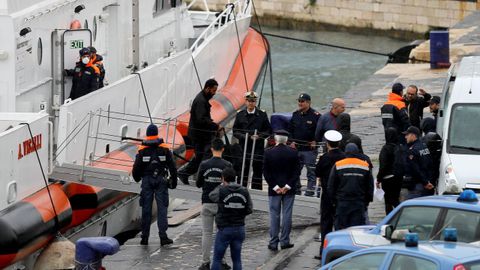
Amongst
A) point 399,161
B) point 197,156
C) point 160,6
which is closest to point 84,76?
point 197,156

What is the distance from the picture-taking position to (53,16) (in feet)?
59.8

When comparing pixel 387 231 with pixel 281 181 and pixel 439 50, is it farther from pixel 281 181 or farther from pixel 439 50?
pixel 439 50

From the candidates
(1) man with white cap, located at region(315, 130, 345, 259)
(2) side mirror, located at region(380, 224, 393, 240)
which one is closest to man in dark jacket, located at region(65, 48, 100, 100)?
(1) man with white cap, located at region(315, 130, 345, 259)

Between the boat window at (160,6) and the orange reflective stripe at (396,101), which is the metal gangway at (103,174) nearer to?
the orange reflective stripe at (396,101)

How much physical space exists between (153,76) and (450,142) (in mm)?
5636

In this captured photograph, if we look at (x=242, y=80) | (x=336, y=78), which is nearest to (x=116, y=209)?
(x=242, y=80)

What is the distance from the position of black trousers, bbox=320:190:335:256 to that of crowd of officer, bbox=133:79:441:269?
0.01 metres

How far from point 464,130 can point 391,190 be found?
3.98ft

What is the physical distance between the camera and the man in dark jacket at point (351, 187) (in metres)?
14.4

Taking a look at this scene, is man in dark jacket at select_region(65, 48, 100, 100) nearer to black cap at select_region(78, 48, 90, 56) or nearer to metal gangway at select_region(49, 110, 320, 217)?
black cap at select_region(78, 48, 90, 56)

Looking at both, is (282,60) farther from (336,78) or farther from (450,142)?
(450,142)

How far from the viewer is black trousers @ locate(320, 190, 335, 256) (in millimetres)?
15000

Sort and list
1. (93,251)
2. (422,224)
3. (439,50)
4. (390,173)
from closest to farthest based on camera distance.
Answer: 1. (422,224)
2. (93,251)
3. (390,173)
4. (439,50)

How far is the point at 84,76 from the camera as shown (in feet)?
59.6
